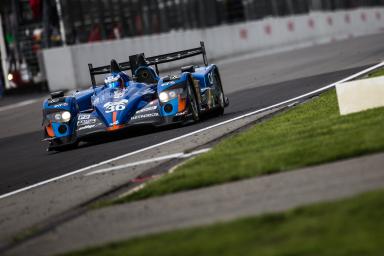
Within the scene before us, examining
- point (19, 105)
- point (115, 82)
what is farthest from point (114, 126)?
point (19, 105)

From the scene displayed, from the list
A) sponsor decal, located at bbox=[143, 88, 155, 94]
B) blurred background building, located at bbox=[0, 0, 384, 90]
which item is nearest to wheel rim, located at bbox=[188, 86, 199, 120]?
sponsor decal, located at bbox=[143, 88, 155, 94]

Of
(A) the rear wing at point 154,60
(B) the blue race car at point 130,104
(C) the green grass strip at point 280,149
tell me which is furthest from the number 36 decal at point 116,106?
(C) the green grass strip at point 280,149

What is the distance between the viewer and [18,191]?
11.8 metres

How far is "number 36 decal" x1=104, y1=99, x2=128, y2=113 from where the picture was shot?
49.8 feet

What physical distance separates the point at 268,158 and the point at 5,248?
2877mm

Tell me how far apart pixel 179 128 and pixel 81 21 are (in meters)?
19.0

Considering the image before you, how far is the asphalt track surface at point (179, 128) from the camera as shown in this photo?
13.8 meters

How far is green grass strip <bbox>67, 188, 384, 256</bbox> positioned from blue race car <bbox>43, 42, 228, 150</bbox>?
7943 millimetres

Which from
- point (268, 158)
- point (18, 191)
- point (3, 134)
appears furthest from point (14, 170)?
point (3, 134)

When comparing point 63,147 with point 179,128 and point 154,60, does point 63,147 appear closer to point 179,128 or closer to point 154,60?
point 179,128

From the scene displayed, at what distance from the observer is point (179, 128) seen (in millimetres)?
15672

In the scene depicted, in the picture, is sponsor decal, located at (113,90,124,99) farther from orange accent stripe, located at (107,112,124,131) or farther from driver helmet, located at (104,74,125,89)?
orange accent stripe, located at (107,112,124,131)

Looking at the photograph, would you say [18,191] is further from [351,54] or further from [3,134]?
[351,54]

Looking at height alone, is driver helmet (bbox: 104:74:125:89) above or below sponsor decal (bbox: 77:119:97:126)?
above
